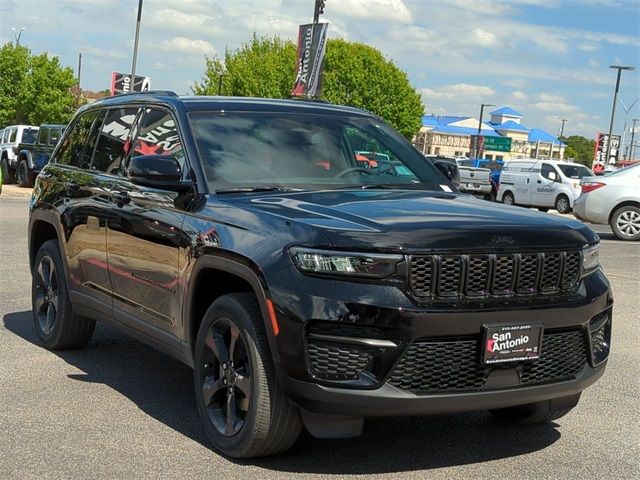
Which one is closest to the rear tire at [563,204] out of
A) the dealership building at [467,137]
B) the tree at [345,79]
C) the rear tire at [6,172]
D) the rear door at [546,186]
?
the rear door at [546,186]

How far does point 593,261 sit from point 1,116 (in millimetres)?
71146

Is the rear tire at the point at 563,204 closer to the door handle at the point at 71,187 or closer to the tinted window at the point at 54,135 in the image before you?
the tinted window at the point at 54,135

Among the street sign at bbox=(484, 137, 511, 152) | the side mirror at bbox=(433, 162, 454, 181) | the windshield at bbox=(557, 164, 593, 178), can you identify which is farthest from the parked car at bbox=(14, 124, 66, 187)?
the street sign at bbox=(484, 137, 511, 152)

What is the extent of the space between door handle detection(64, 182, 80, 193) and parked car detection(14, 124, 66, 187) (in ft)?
68.9

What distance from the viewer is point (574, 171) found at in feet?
105

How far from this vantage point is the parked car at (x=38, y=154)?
91.5 feet

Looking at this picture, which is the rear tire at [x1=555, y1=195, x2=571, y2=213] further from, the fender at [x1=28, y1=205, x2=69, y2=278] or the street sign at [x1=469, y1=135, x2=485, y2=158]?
the street sign at [x1=469, y1=135, x2=485, y2=158]

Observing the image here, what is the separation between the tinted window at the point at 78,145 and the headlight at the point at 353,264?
3.17 meters

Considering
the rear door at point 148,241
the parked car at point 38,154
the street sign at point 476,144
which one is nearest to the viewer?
the rear door at point 148,241

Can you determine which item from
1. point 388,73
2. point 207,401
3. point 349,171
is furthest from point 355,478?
point 388,73

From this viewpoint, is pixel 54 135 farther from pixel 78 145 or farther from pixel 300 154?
pixel 300 154

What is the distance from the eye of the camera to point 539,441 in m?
5.02

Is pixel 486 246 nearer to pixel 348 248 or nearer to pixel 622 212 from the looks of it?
pixel 348 248

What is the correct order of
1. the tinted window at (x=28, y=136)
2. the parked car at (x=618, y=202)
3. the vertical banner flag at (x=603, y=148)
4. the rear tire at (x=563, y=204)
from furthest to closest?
1. the vertical banner flag at (x=603, y=148)
2. the tinted window at (x=28, y=136)
3. the rear tire at (x=563, y=204)
4. the parked car at (x=618, y=202)
